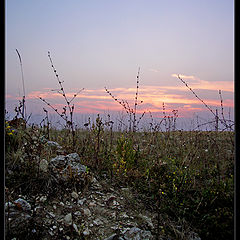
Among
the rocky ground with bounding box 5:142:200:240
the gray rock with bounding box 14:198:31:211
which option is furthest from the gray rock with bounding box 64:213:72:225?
the gray rock with bounding box 14:198:31:211

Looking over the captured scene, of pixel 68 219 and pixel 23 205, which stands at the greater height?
pixel 23 205

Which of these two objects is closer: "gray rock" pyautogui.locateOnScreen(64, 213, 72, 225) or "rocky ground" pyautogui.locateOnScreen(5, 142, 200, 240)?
"rocky ground" pyautogui.locateOnScreen(5, 142, 200, 240)

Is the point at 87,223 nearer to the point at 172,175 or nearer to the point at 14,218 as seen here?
the point at 14,218

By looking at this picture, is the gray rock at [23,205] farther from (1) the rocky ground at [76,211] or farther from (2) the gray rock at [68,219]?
(2) the gray rock at [68,219]

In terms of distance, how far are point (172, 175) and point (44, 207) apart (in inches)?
82.8

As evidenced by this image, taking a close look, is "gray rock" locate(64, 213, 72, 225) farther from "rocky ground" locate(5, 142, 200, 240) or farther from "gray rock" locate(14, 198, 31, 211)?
"gray rock" locate(14, 198, 31, 211)

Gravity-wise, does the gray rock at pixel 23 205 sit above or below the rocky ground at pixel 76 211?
above

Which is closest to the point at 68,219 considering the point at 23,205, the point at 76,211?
the point at 76,211

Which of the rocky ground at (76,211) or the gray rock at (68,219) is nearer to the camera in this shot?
the rocky ground at (76,211)

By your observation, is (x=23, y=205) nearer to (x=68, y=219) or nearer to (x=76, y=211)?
(x=68, y=219)

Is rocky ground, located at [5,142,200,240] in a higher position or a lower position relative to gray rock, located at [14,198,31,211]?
lower

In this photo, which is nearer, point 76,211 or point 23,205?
point 23,205

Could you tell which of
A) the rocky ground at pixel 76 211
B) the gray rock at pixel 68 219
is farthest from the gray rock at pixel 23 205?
the gray rock at pixel 68 219
